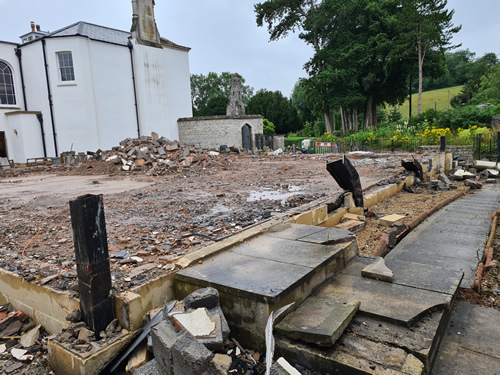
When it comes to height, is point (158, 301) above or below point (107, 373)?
above

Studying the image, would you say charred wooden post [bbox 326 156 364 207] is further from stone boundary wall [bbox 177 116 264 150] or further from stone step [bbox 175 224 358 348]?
stone boundary wall [bbox 177 116 264 150]

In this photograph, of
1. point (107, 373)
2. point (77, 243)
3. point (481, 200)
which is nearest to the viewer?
point (107, 373)

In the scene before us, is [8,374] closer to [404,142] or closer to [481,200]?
[481,200]

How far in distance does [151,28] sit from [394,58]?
20.0 m

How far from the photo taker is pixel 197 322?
7.74 ft

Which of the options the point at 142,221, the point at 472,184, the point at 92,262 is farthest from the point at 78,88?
the point at 92,262

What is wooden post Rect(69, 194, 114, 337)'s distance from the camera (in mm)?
2551

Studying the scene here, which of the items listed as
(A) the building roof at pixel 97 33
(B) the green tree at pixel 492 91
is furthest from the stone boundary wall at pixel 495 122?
(A) the building roof at pixel 97 33

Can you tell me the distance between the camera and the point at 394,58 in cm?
2925

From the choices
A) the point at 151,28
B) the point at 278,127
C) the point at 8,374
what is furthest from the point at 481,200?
the point at 278,127

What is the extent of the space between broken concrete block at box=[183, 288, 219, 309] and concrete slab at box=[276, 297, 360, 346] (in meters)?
0.50

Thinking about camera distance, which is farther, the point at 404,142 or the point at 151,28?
the point at 151,28

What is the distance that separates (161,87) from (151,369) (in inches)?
977

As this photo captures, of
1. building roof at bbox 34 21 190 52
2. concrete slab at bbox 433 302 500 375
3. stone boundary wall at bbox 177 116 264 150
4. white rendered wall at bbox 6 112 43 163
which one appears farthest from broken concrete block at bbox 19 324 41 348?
stone boundary wall at bbox 177 116 264 150
